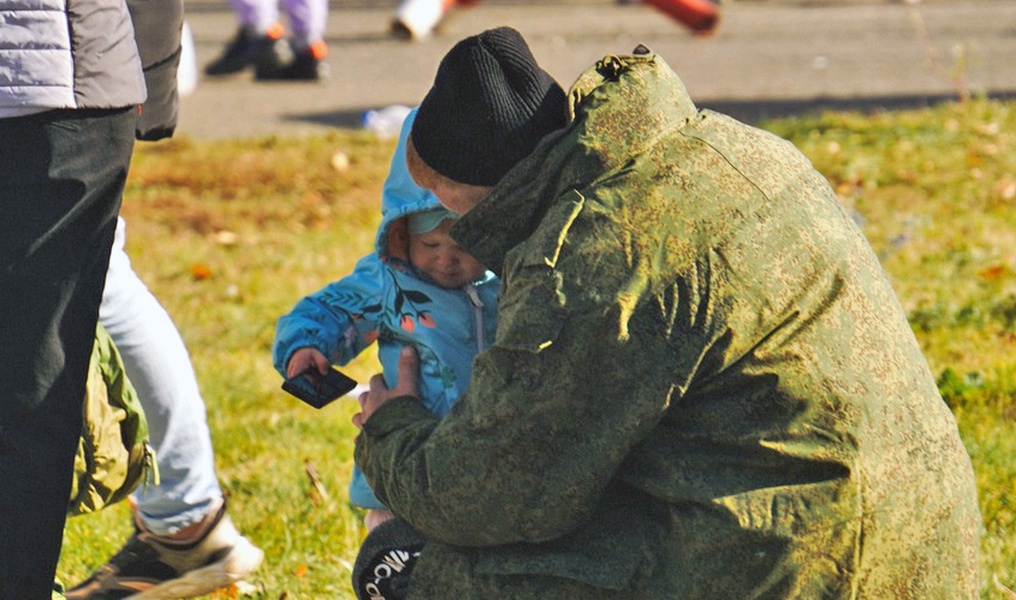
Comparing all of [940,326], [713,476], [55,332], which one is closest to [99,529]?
[55,332]

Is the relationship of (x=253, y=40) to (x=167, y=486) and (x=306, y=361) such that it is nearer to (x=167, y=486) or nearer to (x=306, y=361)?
(x=167, y=486)

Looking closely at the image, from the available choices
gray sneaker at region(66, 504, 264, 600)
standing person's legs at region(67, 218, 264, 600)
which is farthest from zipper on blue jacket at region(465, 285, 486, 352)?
gray sneaker at region(66, 504, 264, 600)

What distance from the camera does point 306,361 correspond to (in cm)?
258

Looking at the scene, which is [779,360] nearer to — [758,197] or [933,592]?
[758,197]

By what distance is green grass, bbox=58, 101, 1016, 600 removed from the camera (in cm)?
347

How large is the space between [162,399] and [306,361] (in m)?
0.54

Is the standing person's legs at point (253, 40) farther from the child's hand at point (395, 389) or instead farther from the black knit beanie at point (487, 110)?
the black knit beanie at point (487, 110)

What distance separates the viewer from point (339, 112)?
7980 millimetres

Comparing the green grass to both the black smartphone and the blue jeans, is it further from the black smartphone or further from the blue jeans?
the black smartphone

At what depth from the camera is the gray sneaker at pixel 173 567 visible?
3143 millimetres

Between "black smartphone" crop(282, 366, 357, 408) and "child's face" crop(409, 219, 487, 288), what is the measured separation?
247 millimetres

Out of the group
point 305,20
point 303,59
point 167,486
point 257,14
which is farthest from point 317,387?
point 303,59

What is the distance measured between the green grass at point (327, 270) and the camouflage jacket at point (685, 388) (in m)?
1.09

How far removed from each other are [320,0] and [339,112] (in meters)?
0.73
